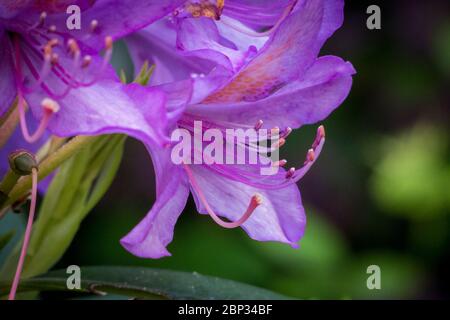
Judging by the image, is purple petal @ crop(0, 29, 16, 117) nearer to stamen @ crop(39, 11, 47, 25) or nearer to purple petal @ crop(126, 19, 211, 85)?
stamen @ crop(39, 11, 47, 25)

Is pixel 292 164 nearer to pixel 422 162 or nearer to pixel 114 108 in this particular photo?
pixel 422 162

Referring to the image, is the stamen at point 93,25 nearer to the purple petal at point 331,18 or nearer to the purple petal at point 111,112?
the purple petal at point 111,112

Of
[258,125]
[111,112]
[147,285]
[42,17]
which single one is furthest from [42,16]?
[147,285]

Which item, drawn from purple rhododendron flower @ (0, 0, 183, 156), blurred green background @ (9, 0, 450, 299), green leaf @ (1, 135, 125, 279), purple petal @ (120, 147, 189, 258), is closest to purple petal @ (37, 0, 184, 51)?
purple rhododendron flower @ (0, 0, 183, 156)

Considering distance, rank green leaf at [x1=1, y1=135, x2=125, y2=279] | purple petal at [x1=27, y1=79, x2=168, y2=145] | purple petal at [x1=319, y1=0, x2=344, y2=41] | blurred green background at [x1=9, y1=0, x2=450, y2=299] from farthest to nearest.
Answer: blurred green background at [x1=9, y1=0, x2=450, y2=299], green leaf at [x1=1, y1=135, x2=125, y2=279], purple petal at [x1=319, y1=0, x2=344, y2=41], purple petal at [x1=27, y1=79, x2=168, y2=145]

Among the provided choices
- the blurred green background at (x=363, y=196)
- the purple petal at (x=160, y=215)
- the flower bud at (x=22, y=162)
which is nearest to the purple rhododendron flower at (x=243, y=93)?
the purple petal at (x=160, y=215)

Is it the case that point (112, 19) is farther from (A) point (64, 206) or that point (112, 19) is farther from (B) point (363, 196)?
(B) point (363, 196)
